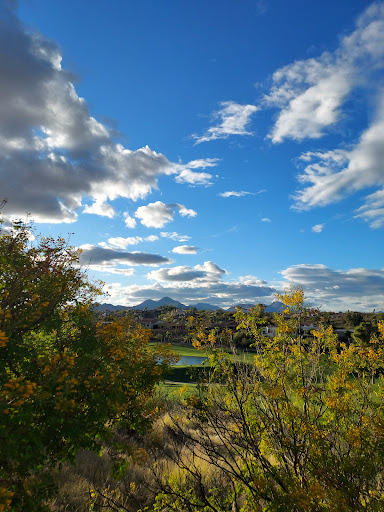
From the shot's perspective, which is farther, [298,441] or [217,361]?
[217,361]

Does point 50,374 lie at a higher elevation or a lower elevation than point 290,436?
higher

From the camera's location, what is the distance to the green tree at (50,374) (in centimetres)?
376

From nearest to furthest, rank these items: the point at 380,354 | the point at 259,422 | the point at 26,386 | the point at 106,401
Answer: the point at 26,386, the point at 259,422, the point at 106,401, the point at 380,354

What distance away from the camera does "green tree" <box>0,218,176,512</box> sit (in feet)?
12.3

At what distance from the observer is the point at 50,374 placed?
4.23 metres

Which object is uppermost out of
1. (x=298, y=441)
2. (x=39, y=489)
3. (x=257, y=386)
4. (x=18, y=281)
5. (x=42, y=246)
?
(x=42, y=246)

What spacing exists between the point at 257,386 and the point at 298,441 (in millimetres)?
795

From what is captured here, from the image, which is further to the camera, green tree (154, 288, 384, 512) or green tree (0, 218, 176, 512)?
green tree (0, 218, 176, 512)

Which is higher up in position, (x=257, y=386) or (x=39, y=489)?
(x=257, y=386)

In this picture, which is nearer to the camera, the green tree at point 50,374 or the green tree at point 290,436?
the green tree at point 290,436

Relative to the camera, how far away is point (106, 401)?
472cm

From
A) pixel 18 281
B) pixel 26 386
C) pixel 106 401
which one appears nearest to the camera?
pixel 26 386

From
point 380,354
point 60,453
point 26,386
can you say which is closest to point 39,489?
point 60,453

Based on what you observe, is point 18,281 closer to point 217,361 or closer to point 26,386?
point 26,386
